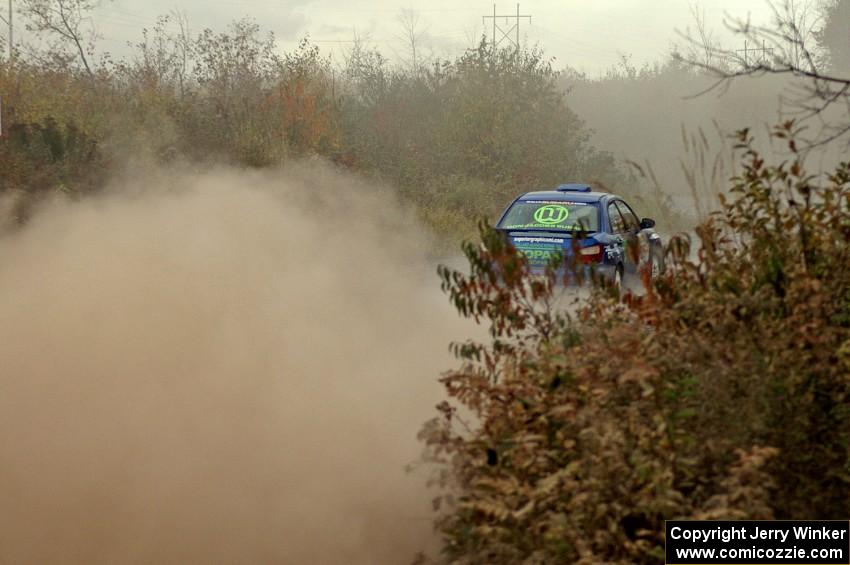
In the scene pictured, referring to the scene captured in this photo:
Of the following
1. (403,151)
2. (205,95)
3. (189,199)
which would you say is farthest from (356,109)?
(189,199)

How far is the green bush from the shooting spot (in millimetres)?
5141

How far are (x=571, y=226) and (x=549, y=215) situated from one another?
0.70 metres

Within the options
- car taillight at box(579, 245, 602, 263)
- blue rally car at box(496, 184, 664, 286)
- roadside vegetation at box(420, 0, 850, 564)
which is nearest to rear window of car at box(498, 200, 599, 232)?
blue rally car at box(496, 184, 664, 286)

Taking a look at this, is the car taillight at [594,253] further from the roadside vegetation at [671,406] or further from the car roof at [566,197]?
the roadside vegetation at [671,406]

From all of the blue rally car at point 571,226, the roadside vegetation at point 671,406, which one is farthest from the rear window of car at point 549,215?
the roadside vegetation at point 671,406

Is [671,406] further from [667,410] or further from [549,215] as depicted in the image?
[549,215]

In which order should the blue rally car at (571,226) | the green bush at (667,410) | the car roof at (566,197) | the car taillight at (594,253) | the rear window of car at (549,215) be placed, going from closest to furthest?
the green bush at (667,410) < the blue rally car at (571,226) < the car taillight at (594,253) < the rear window of car at (549,215) < the car roof at (566,197)

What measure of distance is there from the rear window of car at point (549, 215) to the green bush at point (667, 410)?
7.58 meters

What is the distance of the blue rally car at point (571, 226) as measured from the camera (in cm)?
1400

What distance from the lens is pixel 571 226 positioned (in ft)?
45.5

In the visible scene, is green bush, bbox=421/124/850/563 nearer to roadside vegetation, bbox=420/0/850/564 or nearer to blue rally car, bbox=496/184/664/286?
roadside vegetation, bbox=420/0/850/564

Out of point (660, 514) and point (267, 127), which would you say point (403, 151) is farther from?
point (660, 514)

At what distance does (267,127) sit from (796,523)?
1984 cm

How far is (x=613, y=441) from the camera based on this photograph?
17.0ft
